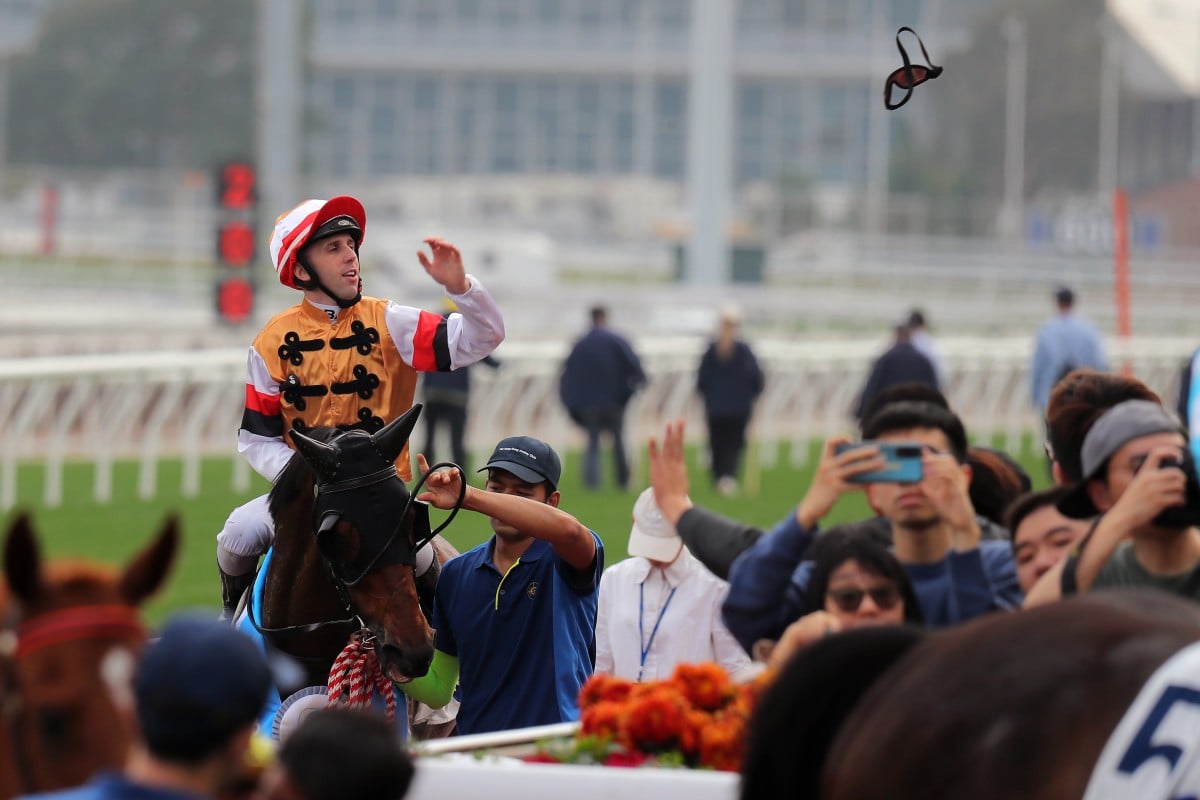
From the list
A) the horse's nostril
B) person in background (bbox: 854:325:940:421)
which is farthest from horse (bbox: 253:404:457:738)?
person in background (bbox: 854:325:940:421)

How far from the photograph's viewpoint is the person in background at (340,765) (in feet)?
7.96

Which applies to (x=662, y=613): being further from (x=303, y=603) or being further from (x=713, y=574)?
(x=303, y=603)

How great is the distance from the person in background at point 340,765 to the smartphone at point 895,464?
119cm

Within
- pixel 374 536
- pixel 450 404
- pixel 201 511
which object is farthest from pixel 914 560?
pixel 450 404

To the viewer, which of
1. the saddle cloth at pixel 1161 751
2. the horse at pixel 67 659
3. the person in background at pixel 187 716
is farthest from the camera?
the saddle cloth at pixel 1161 751

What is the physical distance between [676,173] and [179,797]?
53.6 m

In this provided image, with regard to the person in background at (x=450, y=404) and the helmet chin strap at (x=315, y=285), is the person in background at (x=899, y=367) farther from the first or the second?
the helmet chin strap at (x=315, y=285)

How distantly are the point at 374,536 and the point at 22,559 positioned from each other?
1.60 meters

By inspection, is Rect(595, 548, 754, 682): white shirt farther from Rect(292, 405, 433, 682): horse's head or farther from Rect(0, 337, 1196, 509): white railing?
Rect(0, 337, 1196, 509): white railing

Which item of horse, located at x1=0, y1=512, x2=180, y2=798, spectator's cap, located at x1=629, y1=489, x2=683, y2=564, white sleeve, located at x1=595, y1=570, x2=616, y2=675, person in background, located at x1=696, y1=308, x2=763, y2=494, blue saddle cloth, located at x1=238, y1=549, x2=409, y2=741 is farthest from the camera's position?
person in background, located at x1=696, y1=308, x2=763, y2=494

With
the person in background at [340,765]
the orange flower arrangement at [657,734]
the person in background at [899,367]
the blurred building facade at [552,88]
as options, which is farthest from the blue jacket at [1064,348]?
the blurred building facade at [552,88]

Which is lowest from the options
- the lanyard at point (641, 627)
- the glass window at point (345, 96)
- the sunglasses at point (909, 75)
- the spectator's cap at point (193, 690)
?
the lanyard at point (641, 627)

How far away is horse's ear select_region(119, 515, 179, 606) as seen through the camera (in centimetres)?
244

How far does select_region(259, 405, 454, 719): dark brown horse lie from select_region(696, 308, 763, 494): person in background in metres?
10.8
